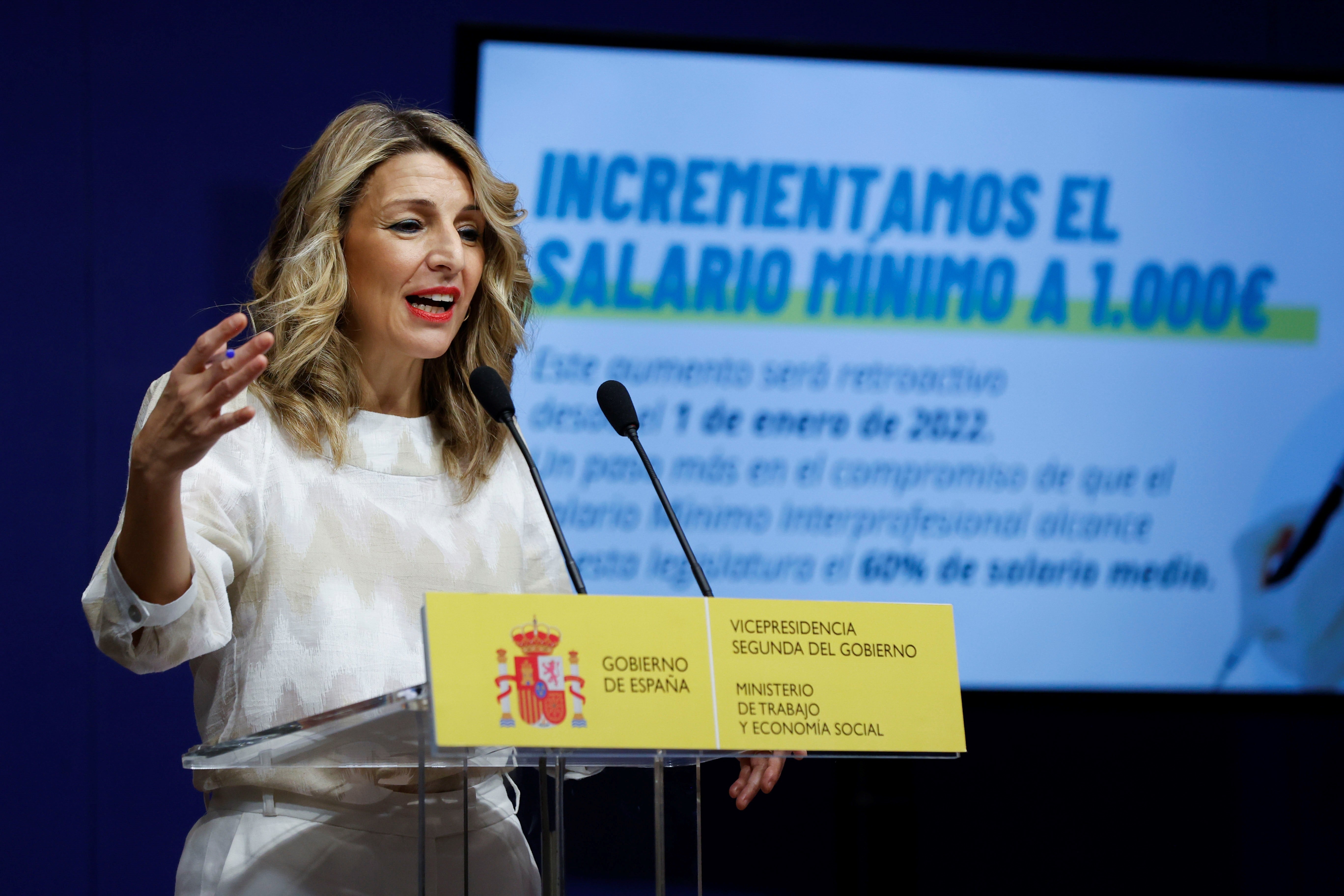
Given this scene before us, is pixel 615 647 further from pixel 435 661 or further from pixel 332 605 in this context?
pixel 332 605

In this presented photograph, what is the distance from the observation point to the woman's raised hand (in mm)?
1222

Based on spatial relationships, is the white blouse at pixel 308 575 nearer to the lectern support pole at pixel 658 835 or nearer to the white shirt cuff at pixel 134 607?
the white shirt cuff at pixel 134 607

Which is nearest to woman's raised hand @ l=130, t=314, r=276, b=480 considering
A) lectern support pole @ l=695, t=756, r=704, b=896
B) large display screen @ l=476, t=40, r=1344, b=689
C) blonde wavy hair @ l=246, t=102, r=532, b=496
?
blonde wavy hair @ l=246, t=102, r=532, b=496

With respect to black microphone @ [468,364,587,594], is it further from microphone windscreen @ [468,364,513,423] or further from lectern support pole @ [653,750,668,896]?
lectern support pole @ [653,750,668,896]

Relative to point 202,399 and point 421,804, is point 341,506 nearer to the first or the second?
point 202,399

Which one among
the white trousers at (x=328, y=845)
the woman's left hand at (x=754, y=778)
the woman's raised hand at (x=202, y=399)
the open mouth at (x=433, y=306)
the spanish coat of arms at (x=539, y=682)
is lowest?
the white trousers at (x=328, y=845)

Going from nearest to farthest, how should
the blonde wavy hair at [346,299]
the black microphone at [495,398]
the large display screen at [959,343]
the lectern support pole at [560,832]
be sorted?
the lectern support pole at [560,832], the black microphone at [495,398], the blonde wavy hair at [346,299], the large display screen at [959,343]

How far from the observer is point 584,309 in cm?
302

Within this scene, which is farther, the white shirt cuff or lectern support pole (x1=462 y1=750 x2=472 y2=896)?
the white shirt cuff

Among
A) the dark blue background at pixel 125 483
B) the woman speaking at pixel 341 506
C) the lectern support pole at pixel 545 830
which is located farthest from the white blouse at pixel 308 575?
the dark blue background at pixel 125 483

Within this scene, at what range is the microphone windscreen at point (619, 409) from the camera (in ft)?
5.24

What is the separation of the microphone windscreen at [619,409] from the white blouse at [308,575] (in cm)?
27

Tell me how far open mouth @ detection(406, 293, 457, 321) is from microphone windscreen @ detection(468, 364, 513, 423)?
0.30m

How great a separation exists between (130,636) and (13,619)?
175 centimetres
